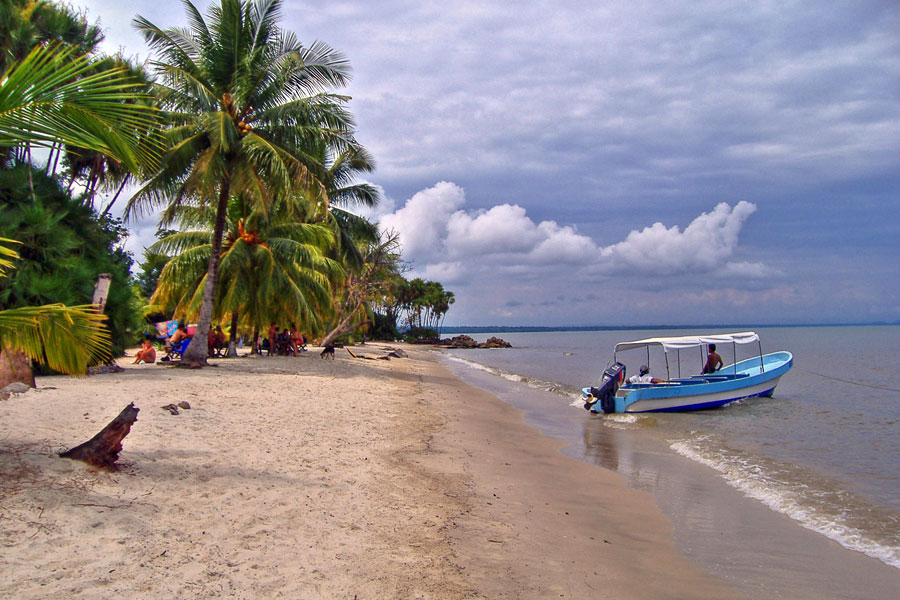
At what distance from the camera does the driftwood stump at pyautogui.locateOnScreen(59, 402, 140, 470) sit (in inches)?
198

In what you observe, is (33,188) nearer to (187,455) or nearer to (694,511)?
(187,455)

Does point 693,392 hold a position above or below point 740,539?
above

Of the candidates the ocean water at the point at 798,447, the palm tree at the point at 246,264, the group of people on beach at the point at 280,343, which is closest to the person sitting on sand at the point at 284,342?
the group of people on beach at the point at 280,343

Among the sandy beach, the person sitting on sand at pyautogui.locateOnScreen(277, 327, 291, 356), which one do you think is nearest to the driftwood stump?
the sandy beach

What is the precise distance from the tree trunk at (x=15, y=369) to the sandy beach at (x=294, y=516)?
0.36 meters

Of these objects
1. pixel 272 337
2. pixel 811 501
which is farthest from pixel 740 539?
pixel 272 337

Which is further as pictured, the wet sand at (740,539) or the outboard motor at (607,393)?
the outboard motor at (607,393)

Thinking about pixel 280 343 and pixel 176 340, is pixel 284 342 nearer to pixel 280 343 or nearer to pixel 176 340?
pixel 280 343

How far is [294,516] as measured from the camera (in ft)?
16.3

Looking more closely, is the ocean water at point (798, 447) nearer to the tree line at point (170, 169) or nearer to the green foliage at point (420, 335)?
the tree line at point (170, 169)

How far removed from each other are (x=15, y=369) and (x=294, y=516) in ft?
19.9

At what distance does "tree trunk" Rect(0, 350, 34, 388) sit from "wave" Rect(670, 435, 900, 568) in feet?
33.9

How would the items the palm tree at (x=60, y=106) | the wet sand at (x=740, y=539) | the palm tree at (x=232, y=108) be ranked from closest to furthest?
1. the palm tree at (x=60, y=106)
2. the wet sand at (x=740, y=539)
3. the palm tree at (x=232, y=108)

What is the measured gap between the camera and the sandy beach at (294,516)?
3770 millimetres
